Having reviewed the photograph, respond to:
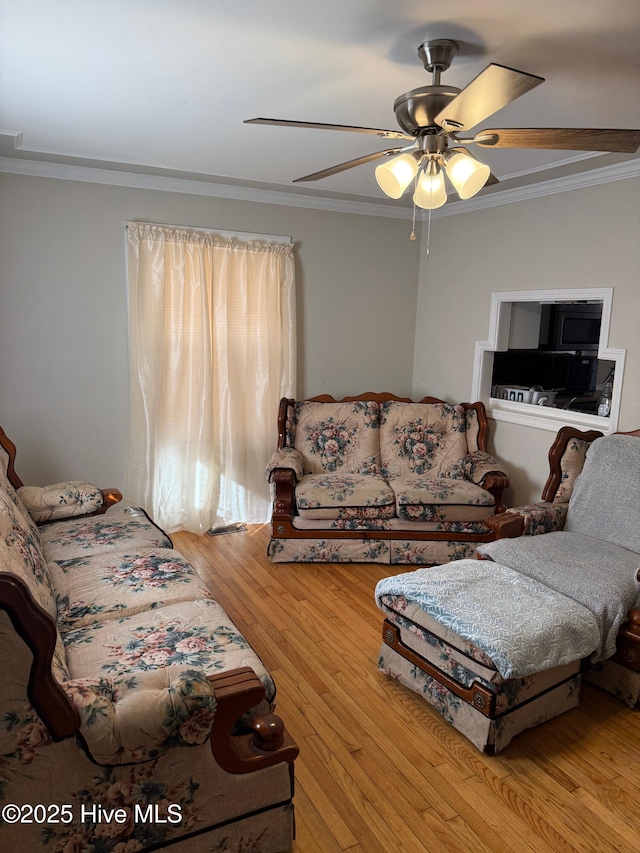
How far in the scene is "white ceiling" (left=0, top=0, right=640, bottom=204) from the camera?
5.82 feet

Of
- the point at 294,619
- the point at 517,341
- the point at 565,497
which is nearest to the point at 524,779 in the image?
the point at 294,619

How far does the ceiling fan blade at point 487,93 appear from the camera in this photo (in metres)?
1.42

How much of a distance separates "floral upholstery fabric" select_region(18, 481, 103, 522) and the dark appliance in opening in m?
3.49

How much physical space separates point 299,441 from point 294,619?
150 cm

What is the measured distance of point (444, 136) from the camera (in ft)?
6.21

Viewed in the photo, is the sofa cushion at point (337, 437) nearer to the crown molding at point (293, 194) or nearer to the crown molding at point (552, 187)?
the crown molding at point (293, 194)

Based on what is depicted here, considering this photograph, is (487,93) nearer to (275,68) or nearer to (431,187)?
(431,187)

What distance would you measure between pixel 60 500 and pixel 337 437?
6.40 ft

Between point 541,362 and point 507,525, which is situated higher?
point 541,362

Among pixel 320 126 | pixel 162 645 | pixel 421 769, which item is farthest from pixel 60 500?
pixel 320 126

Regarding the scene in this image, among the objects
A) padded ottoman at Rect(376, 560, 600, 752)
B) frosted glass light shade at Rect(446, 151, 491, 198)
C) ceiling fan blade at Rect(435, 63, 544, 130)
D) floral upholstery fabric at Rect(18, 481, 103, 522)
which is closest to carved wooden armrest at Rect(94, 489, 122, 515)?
floral upholstery fabric at Rect(18, 481, 103, 522)

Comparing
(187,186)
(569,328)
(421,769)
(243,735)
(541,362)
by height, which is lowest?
(421,769)

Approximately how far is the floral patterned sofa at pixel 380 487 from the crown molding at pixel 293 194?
1.49 m

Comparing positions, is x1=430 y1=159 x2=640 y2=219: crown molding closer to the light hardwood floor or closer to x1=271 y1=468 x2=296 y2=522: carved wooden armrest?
x1=271 y1=468 x2=296 y2=522: carved wooden armrest
